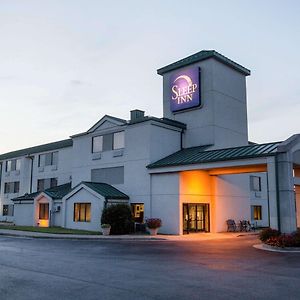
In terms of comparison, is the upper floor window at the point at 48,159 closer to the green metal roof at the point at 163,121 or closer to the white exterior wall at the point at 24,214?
the white exterior wall at the point at 24,214

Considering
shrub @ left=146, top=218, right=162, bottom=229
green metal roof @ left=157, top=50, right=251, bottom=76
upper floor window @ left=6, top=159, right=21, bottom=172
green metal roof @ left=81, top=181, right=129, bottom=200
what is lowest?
shrub @ left=146, top=218, right=162, bottom=229

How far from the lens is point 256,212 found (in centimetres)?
4150

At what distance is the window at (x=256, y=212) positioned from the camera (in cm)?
4097

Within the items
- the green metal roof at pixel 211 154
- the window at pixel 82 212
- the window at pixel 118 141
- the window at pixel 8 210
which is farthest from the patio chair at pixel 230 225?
the window at pixel 8 210

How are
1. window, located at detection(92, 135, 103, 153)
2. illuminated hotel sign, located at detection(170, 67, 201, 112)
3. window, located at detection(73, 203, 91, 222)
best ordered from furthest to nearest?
window, located at detection(92, 135, 103, 153)
illuminated hotel sign, located at detection(170, 67, 201, 112)
window, located at detection(73, 203, 91, 222)

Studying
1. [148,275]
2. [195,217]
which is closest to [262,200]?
[195,217]

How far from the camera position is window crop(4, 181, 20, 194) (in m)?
50.1

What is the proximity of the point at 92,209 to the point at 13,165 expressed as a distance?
2459 centimetres

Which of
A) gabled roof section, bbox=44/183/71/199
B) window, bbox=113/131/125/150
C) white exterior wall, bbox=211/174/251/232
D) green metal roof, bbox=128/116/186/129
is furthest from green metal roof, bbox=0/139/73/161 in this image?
white exterior wall, bbox=211/174/251/232

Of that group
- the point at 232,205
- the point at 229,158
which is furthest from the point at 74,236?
the point at 232,205

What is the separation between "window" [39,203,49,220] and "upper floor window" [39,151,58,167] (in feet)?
24.4

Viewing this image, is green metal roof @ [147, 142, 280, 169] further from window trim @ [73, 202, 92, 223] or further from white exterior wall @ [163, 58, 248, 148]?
window trim @ [73, 202, 92, 223]

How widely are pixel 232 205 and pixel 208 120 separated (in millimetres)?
7582

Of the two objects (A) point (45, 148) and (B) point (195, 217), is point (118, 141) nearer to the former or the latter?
(B) point (195, 217)
